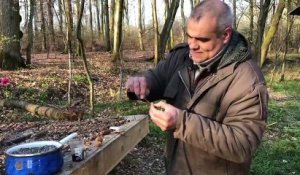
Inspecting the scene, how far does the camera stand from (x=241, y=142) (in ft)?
6.61

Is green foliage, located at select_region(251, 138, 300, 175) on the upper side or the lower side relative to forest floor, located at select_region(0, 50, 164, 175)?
lower

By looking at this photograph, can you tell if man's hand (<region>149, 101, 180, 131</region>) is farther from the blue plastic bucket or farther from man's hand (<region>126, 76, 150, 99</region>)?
the blue plastic bucket

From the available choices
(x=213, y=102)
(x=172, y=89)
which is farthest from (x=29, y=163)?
(x=213, y=102)

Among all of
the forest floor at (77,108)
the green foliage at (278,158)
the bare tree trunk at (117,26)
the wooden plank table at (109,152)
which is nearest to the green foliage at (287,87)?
the forest floor at (77,108)

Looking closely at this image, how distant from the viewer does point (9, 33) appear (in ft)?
42.3

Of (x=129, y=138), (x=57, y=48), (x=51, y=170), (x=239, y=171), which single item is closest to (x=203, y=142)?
(x=239, y=171)

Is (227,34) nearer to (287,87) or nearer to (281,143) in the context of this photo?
(281,143)

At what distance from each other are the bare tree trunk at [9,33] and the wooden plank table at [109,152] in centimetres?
809

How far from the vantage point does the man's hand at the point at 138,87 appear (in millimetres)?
2562

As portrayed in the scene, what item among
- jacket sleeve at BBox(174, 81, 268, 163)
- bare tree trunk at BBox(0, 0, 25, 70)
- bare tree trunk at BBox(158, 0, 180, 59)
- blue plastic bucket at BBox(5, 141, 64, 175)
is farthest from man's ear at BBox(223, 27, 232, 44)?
bare tree trunk at BBox(158, 0, 180, 59)

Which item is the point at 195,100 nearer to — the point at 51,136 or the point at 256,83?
the point at 256,83

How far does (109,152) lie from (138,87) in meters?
2.06

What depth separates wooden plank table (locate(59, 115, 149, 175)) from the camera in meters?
3.64

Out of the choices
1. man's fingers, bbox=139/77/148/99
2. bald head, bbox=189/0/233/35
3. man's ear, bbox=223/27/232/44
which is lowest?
man's fingers, bbox=139/77/148/99
